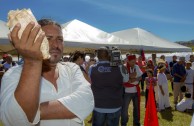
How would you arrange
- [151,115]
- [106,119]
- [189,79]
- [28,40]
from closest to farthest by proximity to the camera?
[28,40] < [106,119] < [151,115] < [189,79]

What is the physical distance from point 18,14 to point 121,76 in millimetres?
4177

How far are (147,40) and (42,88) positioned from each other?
1079 centimetres

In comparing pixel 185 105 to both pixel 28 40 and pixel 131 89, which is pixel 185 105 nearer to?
pixel 131 89

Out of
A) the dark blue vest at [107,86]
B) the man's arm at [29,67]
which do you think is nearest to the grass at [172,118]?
the dark blue vest at [107,86]

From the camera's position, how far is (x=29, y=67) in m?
1.08

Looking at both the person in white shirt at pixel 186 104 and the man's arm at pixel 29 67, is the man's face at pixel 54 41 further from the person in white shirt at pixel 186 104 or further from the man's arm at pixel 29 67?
the person in white shirt at pixel 186 104

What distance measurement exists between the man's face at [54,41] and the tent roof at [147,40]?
31.1ft

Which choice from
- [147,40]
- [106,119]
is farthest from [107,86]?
[147,40]

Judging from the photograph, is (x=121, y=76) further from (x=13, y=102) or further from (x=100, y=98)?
(x=13, y=102)

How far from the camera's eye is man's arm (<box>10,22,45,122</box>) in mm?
1028

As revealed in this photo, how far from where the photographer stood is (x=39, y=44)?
3.43ft

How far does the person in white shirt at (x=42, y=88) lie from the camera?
3.48 feet

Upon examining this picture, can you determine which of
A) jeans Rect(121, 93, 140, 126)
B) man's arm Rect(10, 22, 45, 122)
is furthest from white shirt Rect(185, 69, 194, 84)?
man's arm Rect(10, 22, 45, 122)

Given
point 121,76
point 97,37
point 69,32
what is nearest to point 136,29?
point 97,37
